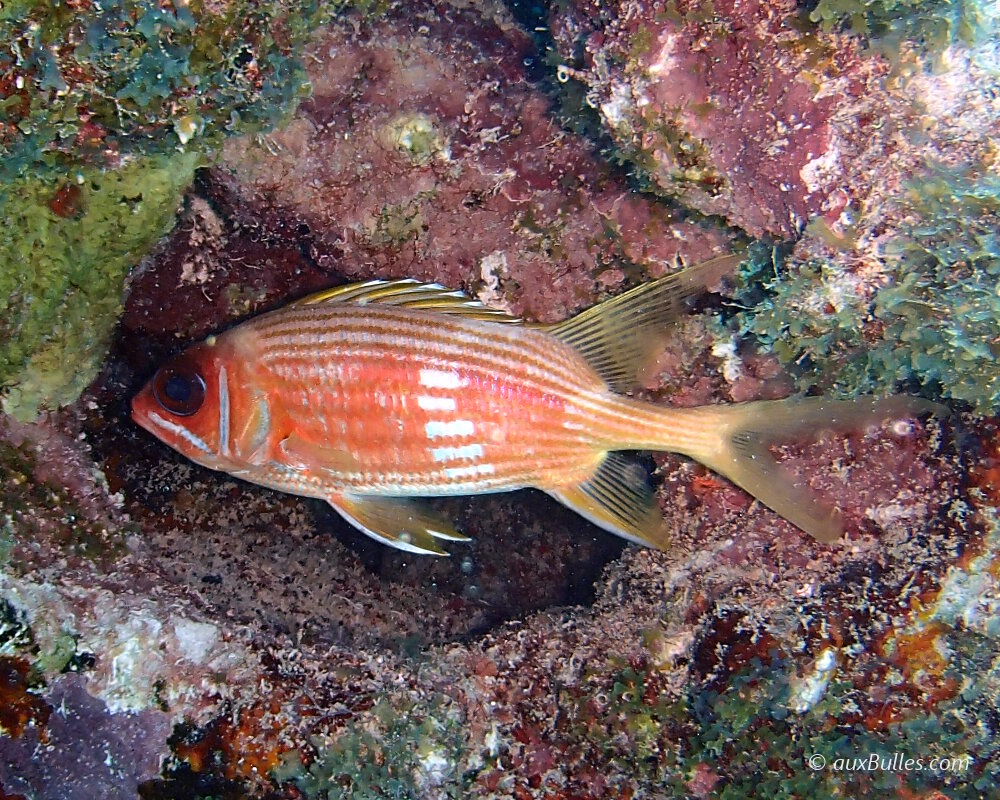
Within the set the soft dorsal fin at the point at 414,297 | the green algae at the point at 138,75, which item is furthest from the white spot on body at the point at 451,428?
the green algae at the point at 138,75

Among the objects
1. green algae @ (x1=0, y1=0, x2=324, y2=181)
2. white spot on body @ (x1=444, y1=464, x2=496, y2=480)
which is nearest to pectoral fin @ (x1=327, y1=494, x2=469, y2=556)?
white spot on body @ (x1=444, y1=464, x2=496, y2=480)

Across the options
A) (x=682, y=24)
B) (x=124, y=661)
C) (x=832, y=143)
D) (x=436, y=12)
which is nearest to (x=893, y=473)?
(x=832, y=143)

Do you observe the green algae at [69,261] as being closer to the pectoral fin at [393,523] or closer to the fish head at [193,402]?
the fish head at [193,402]

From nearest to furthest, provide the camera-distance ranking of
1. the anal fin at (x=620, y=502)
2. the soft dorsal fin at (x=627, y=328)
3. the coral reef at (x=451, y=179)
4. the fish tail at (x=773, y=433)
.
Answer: the fish tail at (x=773, y=433)
the soft dorsal fin at (x=627, y=328)
the anal fin at (x=620, y=502)
the coral reef at (x=451, y=179)

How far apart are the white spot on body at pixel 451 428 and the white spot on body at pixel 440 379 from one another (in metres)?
0.17

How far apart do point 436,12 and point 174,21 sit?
5.33 ft

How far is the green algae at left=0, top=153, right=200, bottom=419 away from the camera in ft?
8.50

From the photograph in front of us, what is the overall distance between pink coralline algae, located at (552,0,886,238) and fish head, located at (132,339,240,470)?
216cm

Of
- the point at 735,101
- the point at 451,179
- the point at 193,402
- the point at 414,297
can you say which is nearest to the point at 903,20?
the point at 735,101

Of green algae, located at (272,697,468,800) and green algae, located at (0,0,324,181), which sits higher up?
Answer: green algae, located at (0,0,324,181)

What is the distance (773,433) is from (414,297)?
1.80 meters

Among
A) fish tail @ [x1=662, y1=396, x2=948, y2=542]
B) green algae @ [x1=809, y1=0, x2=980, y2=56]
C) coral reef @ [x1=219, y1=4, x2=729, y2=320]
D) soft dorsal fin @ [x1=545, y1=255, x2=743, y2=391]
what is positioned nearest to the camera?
green algae @ [x1=809, y1=0, x2=980, y2=56]

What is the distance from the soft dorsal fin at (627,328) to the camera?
2791 mm

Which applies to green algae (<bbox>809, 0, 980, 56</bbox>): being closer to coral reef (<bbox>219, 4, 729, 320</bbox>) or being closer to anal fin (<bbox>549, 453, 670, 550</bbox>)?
coral reef (<bbox>219, 4, 729, 320</bbox>)
